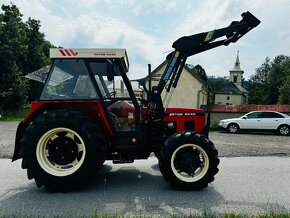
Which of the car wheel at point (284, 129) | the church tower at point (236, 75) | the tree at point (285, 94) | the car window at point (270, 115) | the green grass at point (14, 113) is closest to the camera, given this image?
the car wheel at point (284, 129)

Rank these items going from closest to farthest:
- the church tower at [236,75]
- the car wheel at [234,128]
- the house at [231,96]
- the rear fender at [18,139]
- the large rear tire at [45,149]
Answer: the large rear tire at [45,149]
the rear fender at [18,139]
the car wheel at [234,128]
the house at [231,96]
the church tower at [236,75]

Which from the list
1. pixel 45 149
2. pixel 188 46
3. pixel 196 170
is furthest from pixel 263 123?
pixel 45 149

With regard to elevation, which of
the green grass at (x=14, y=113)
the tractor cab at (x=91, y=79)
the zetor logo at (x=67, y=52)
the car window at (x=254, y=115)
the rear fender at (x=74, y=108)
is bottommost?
the green grass at (x=14, y=113)

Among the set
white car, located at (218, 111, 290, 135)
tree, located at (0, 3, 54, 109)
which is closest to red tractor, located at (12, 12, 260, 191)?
white car, located at (218, 111, 290, 135)

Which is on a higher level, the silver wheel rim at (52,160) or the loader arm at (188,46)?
the loader arm at (188,46)

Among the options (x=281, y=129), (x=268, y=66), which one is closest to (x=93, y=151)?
(x=281, y=129)

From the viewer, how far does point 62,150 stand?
5008mm

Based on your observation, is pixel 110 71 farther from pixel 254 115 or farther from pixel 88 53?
pixel 254 115

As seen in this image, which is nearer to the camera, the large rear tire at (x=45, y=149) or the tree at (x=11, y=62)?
the large rear tire at (x=45, y=149)

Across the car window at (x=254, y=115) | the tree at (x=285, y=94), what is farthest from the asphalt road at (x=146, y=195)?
the tree at (x=285, y=94)

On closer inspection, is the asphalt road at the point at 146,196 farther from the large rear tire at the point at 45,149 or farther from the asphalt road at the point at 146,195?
the large rear tire at the point at 45,149

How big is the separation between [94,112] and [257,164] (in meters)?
4.22

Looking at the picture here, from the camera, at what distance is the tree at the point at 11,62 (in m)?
34.5

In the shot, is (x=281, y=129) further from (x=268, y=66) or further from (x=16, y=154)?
(x=268, y=66)
